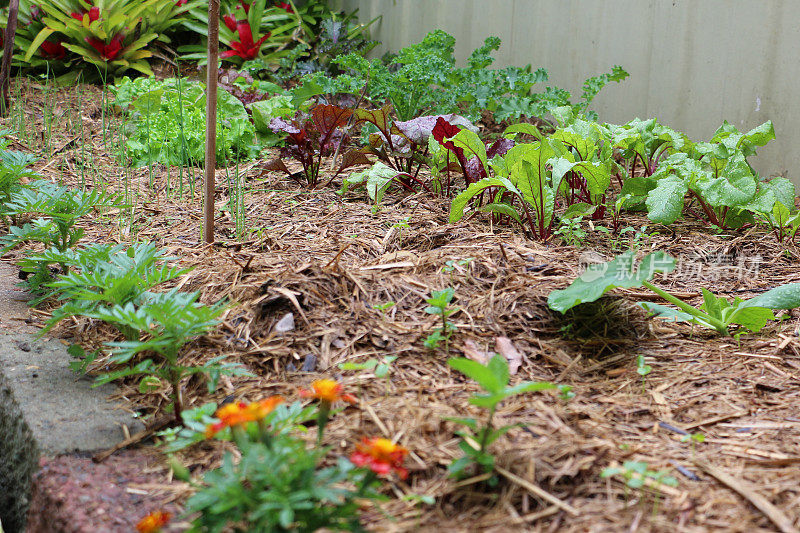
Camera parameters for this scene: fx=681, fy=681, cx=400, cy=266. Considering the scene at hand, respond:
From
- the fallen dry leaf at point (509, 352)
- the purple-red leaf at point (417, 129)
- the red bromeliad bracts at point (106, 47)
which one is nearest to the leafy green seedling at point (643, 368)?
the fallen dry leaf at point (509, 352)

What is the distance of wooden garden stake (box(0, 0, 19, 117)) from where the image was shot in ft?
12.3

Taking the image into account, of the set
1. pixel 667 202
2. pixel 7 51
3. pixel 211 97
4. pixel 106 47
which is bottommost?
pixel 667 202

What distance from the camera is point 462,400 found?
4.67 feet

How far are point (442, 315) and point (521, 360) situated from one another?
0.70ft

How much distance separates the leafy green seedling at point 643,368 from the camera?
1564mm

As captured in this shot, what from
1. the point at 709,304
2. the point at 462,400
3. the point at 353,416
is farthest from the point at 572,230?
the point at 353,416

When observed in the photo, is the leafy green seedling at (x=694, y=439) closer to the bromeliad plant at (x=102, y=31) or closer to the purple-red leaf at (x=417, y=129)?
the purple-red leaf at (x=417, y=129)

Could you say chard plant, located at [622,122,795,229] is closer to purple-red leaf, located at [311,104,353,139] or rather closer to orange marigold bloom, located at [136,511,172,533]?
purple-red leaf, located at [311,104,353,139]

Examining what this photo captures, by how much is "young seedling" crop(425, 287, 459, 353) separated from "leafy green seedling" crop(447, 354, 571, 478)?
1.20ft

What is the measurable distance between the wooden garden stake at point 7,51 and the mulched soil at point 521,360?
1.83 metres

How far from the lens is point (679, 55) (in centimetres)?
321

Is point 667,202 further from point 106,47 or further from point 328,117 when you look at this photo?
point 106,47

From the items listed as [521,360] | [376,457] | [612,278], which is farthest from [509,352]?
[376,457]

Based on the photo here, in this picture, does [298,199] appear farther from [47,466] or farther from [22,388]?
[47,466]
